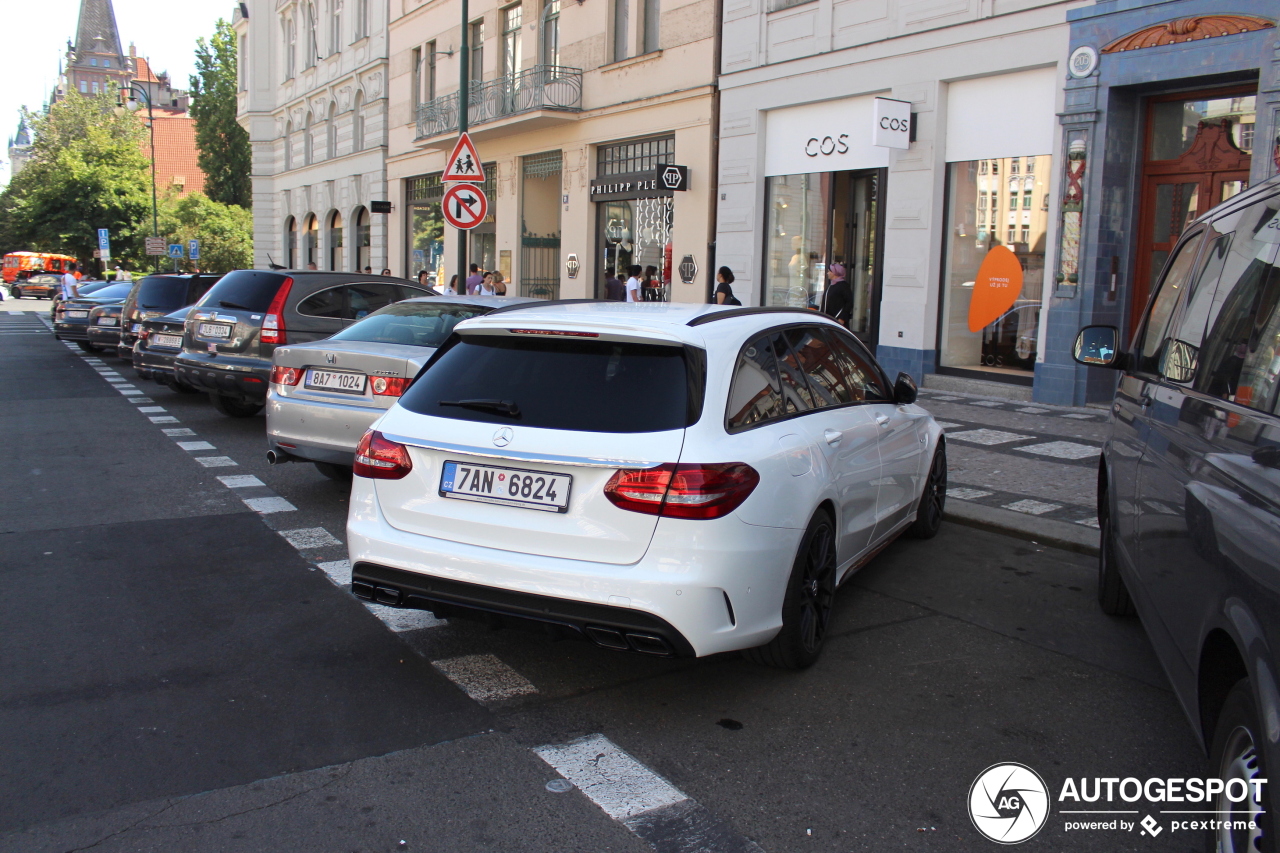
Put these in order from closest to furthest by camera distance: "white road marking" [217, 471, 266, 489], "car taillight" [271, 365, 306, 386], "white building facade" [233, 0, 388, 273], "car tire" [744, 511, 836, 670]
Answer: "car tire" [744, 511, 836, 670]
"car taillight" [271, 365, 306, 386]
"white road marking" [217, 471, 266, 489]
"white building facade" [233, 0, 388, 273]

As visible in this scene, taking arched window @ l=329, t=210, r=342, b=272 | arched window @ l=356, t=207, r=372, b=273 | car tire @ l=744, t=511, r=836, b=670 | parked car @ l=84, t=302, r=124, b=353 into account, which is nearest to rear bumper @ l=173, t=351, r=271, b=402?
car tire @ l=744, t=511, r=836, b=670

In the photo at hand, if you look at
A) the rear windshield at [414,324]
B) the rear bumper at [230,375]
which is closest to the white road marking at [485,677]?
the rear windshield at [414,324]

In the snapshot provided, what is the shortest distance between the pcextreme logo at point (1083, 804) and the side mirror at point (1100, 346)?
6.47 feet

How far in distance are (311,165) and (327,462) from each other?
3659 centimetres

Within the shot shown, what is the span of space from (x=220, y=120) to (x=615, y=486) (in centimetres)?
7485

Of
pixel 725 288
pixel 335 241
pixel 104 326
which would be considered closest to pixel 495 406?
pixel 725 288

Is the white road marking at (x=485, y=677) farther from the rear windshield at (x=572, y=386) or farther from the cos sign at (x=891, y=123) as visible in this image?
the cos sign at (x=891, y=123)

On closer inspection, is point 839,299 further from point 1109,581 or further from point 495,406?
point 495,406

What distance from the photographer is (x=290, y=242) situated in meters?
45.7

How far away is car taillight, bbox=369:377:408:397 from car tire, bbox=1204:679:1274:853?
574 centimetres

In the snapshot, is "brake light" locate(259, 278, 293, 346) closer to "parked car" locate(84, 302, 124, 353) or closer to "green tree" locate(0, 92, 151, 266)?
"parked car" locate(84, 302, 124, 353)

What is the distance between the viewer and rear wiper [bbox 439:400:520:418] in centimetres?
414

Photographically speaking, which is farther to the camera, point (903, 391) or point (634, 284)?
point (634, 284)

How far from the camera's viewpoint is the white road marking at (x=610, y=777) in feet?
11.0
